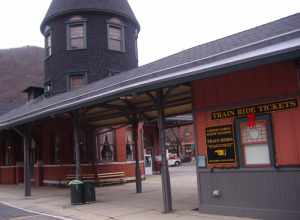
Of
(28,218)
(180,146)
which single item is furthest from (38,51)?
(28,218)

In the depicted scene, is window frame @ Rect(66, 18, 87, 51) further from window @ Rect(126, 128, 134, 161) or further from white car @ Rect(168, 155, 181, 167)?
white car @ Rect(168, 155, 181, 167)

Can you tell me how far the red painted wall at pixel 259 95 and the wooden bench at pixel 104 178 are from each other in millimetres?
11279

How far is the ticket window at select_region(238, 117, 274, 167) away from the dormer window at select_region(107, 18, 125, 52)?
16272mm

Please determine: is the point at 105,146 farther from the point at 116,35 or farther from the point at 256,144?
the point at 256,144

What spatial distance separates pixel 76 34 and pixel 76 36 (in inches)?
5.3

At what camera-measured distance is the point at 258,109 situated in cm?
949

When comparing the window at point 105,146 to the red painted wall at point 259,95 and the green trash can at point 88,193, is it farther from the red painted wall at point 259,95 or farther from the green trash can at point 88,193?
the red painted wall at point 259,95

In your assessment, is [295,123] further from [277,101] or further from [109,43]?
[109,43]

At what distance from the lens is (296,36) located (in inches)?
303

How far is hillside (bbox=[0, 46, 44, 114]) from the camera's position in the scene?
4581 inches

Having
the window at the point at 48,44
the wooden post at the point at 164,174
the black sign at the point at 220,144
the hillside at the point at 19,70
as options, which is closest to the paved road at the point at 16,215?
the wooden post at the point at 164,174

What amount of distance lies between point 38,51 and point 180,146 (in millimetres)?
100389

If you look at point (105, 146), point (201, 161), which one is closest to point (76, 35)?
point (105, 146)

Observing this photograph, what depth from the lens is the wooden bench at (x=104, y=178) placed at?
2098 cm
